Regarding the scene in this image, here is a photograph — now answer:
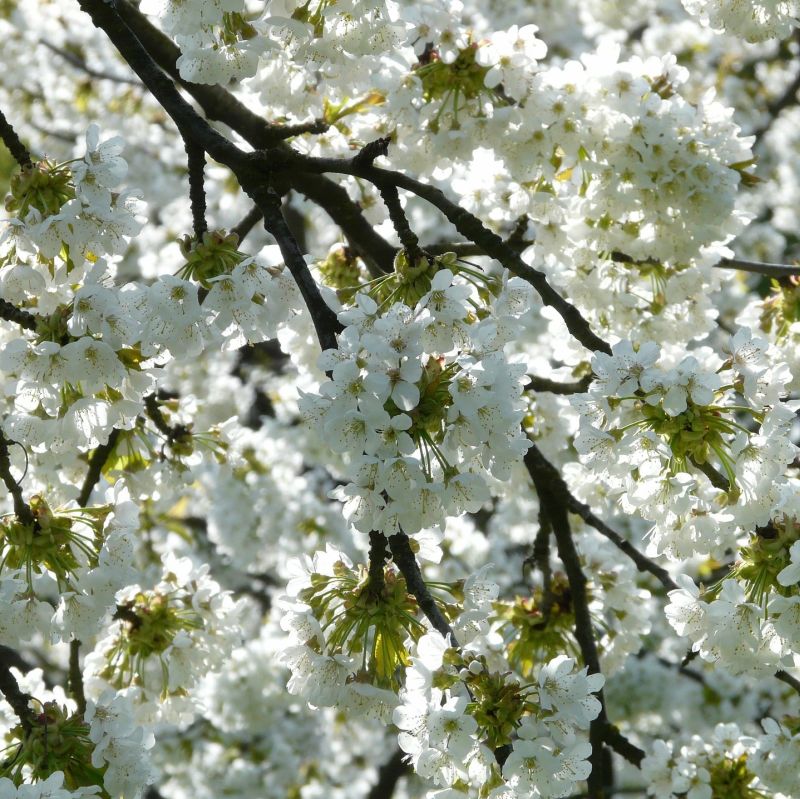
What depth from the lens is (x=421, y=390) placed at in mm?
2031

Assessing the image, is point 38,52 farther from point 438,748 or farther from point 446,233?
point 438,748

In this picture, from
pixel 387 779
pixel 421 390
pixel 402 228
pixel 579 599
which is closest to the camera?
pixel 421 390

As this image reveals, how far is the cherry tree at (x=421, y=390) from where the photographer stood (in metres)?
2.05

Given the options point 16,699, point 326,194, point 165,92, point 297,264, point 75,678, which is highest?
point 326,194

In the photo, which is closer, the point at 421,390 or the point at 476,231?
the point at 421,390

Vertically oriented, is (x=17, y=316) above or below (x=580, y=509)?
below

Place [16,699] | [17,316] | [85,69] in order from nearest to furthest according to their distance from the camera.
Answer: [16,699] < [17,316] < [85,69]

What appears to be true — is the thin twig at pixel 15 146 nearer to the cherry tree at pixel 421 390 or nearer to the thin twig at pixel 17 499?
the cherry tree at pixel 421 390

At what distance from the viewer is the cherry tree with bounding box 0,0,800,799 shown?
80.6 inches

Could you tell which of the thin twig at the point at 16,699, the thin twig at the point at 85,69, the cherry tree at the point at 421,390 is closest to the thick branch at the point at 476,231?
the cherry tree at the point at 421,390

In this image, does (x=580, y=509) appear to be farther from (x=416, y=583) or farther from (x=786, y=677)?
(x=416, y=583)

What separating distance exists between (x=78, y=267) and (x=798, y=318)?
2.37 metres

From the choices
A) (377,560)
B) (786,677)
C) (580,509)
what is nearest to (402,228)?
(377,560)

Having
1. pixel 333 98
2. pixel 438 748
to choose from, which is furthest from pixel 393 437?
pixel 333 98
